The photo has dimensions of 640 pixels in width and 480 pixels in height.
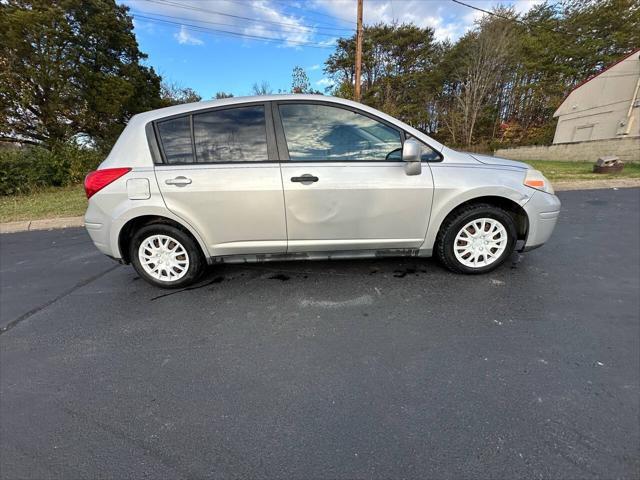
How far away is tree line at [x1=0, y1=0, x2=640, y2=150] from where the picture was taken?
10.7m

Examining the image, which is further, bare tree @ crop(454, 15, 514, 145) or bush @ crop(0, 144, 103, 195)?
bare tree @ crop(454, 15, 514, 145)

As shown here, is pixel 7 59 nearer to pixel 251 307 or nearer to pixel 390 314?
pixel 251 307

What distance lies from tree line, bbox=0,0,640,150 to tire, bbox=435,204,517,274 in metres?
12.0

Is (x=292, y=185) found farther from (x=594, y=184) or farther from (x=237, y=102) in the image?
(x=594, y=184)

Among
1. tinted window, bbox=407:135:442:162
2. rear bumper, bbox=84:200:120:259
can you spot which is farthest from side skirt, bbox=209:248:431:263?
rear bumper, bbox=84:200:120:259

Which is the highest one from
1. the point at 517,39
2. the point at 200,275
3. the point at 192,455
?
the point at 517,39

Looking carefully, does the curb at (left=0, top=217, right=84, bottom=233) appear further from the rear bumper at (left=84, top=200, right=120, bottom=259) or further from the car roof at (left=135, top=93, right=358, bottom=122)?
the car roof at (left=135, top=93, right=358, bottom=122)

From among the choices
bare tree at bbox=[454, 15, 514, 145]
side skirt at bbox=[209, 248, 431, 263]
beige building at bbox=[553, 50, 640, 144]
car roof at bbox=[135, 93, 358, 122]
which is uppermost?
bare tree at bbox=[454, 15, 514, 145]

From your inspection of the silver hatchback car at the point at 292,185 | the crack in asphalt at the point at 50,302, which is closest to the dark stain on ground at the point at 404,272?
the silver hatchback car at the point at 292,185

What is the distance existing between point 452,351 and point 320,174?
1.74m

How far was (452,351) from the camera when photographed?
6.83ft

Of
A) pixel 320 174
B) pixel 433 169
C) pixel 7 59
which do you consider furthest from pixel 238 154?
pixel 7 59

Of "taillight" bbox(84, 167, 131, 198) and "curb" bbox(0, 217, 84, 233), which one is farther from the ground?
"taillight" bbox(84, 167, 131, 198)

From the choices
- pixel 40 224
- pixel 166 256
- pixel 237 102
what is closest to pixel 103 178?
pixel 166 256
